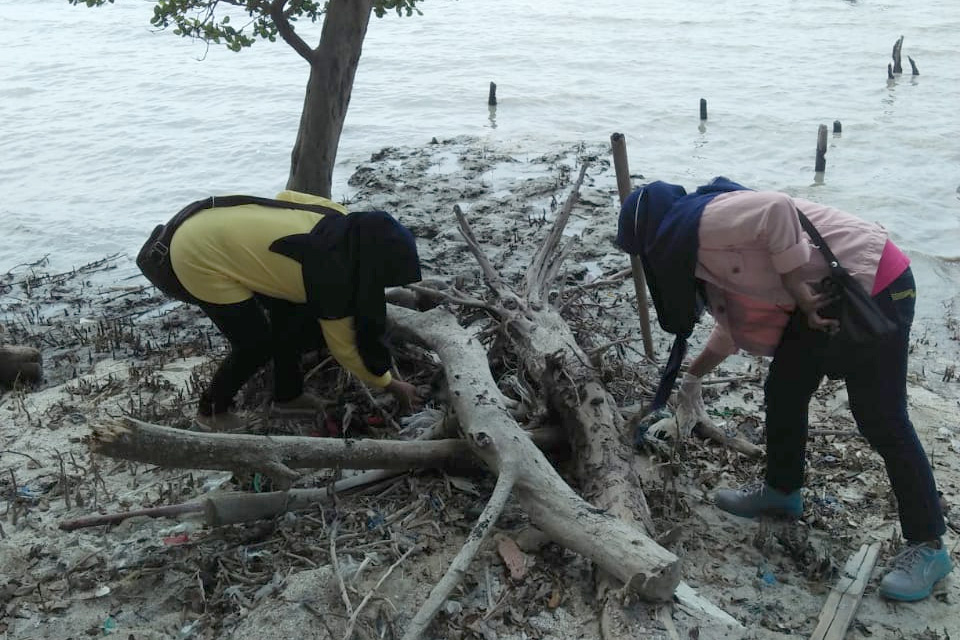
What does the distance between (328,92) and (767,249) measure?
467cm

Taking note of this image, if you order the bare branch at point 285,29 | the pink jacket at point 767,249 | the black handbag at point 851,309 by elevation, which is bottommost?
the black handbag at point 851,309

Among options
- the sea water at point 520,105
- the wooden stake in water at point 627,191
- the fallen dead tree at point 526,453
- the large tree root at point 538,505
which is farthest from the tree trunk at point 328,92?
the large tree root at point 538,505

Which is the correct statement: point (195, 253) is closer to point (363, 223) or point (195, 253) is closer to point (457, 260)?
point (363, 223)

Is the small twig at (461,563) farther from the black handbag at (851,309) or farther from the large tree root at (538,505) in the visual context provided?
the black handbag at (851,309)

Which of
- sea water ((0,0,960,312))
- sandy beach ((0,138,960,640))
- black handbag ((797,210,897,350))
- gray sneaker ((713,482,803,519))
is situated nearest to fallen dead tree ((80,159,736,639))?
sandy beach ((0,138,960,640))

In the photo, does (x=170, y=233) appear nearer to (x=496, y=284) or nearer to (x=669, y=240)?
(x=496, y=284)

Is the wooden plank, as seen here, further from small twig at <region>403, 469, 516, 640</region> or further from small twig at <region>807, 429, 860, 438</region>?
small twig at <region>403, 469, 516, 640</region>

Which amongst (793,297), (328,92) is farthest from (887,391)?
(328,92)

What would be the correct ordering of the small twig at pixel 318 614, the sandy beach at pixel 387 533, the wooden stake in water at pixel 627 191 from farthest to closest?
the wooden stake in water at pixel 627 191 < the sandy beach at pixel 387 533 < the small twig at pixel 318 614

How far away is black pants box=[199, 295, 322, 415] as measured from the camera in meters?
4.14

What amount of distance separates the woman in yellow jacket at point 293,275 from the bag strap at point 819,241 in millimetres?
1631

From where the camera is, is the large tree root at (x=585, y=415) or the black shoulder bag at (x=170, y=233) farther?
the black shoulder bag at (x=170, y=233)

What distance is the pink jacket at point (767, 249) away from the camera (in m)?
2.99

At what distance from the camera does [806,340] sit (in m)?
3.35
